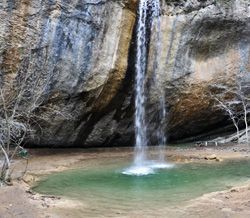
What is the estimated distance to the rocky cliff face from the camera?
16.1 meters

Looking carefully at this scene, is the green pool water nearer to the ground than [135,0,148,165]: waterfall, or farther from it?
nearer to the ground

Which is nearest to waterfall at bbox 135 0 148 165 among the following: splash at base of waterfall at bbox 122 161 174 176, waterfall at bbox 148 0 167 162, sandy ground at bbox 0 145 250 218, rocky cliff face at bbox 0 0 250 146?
rocky cliff face at bbox 0 0 250 146

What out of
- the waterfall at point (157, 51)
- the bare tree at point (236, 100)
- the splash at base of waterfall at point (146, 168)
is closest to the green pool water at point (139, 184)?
the splash at base of waterfall at point (146, 168)

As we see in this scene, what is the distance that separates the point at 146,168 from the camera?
49.3 feet

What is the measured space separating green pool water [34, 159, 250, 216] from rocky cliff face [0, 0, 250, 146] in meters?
3.13

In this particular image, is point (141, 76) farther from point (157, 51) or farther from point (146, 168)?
point (146, 168)

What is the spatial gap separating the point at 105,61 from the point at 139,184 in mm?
6395

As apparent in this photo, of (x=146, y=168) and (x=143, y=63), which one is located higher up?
(x=143, y=63)

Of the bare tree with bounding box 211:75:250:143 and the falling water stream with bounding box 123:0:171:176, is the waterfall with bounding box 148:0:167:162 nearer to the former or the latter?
the falling water stream with bounding box 123:0:171:176

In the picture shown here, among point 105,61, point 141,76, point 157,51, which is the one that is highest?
point 157,51

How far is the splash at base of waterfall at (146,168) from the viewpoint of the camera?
1404 cm

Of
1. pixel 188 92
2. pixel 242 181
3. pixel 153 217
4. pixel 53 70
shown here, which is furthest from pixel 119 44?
pixel 153 217

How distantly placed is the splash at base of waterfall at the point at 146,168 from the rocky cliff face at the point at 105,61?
3.39 m

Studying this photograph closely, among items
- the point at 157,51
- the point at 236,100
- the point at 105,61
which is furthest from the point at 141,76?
the point at 236,100
